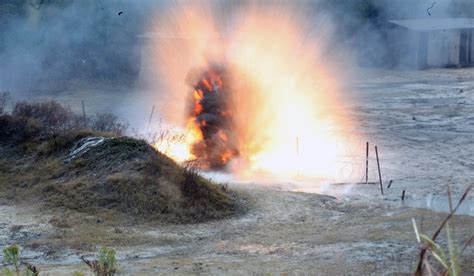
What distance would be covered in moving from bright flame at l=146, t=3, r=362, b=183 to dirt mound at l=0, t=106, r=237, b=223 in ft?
10.6

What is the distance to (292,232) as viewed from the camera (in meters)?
11.8

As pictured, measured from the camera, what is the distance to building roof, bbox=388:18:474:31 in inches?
1661

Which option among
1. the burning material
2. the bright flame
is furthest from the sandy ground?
the burning material

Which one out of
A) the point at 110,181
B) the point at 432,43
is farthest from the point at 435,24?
the point at 110,181

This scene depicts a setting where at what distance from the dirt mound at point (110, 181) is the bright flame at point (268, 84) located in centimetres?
322

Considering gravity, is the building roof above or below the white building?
above

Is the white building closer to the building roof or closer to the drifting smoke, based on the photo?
the building roof

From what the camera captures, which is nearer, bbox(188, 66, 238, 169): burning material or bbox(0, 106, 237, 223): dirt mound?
bbox(0, 106, 237, 223): dirt mound

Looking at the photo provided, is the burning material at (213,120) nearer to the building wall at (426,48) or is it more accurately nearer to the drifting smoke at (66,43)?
the drifting smoke at (66,43)

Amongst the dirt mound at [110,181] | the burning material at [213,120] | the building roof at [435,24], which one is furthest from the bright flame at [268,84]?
the building roof at [435,24]

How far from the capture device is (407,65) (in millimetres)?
42031

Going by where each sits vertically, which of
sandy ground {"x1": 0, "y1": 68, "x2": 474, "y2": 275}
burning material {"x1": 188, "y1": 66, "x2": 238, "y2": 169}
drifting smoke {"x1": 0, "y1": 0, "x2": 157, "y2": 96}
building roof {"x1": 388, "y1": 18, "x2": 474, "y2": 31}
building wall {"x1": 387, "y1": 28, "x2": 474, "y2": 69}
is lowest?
sandy ground {"x1": 0, "y1": 68, "x2": 474, "y2": 275}

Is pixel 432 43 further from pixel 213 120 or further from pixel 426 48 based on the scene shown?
pixel 213 120

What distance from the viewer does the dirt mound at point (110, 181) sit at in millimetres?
12867
